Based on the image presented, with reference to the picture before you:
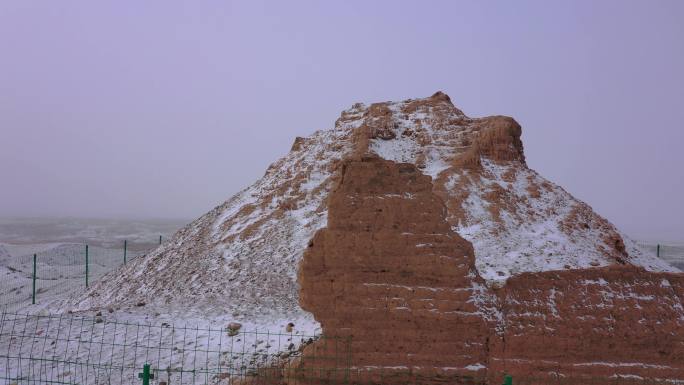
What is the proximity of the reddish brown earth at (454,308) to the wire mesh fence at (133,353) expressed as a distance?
164 centimetres

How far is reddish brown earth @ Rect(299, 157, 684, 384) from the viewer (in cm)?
683

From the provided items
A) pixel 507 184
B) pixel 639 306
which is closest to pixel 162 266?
pixel 507 184

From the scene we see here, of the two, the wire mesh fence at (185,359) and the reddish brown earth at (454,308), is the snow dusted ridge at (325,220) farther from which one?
the reddish brown earth at (454,308)

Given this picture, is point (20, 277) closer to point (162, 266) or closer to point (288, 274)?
point (162, 266)

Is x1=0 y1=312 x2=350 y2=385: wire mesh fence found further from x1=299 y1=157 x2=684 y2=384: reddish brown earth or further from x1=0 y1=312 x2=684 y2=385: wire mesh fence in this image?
x1=299 y1=157 x2=684 y2=384: reddish brown earth

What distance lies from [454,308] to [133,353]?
6727 millimetres

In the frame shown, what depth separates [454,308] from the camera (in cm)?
695

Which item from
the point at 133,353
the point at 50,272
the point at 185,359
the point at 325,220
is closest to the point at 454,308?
the point at 185,359

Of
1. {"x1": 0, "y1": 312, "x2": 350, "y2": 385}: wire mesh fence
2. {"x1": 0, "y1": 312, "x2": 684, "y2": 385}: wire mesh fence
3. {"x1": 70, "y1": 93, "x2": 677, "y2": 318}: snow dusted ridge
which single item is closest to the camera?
{"x1": 0, "y1": 312, "x2": 684, "y2": 385}: wire mesh fence

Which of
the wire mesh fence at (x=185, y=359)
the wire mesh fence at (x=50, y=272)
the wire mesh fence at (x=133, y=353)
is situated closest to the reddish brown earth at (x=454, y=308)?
the wire mesh fence at (x=185, y=359)

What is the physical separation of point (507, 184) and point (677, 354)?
11.7 m

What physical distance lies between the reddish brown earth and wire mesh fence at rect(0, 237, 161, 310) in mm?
15100

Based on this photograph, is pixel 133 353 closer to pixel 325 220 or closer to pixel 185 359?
pixel 185 359

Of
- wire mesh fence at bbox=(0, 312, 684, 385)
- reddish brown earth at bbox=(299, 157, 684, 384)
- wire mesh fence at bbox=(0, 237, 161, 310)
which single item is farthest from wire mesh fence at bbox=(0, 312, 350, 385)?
wire mesh fence at bbox=(0, 237, 161, 310)
